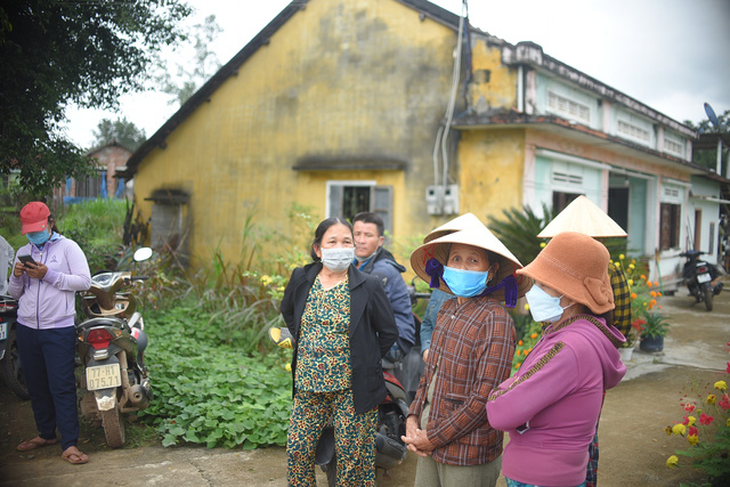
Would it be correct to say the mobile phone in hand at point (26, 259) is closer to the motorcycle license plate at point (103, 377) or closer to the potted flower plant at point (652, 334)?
the motorcycle license plate at point (103, 377)

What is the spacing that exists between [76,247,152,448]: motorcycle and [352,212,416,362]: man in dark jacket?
1.88 metres

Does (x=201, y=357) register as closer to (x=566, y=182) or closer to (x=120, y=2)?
(x=120, y=2)

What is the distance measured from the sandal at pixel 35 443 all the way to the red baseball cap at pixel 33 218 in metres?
1.54

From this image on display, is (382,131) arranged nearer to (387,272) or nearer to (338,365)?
(387,272)

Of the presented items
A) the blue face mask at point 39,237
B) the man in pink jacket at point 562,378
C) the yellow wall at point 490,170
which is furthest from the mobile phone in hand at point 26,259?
the yellow wall at point 490,170

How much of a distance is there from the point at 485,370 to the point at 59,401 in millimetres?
3176

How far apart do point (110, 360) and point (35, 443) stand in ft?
2.76

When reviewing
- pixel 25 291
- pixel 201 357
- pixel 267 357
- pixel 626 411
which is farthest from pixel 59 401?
pixel 626 411

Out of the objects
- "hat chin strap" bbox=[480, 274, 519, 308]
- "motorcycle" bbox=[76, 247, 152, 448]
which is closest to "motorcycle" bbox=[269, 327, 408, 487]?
"hat chin strap" bbox=[480, 274, 519, 308]

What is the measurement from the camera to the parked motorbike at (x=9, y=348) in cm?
477

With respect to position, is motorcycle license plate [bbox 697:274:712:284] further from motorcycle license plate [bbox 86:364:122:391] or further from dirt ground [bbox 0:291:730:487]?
motorcycle license plate [bbox 86:364:122:391]

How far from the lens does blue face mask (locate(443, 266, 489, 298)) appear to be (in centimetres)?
260

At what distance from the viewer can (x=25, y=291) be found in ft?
13.3

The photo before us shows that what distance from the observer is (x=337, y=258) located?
10.5ft
